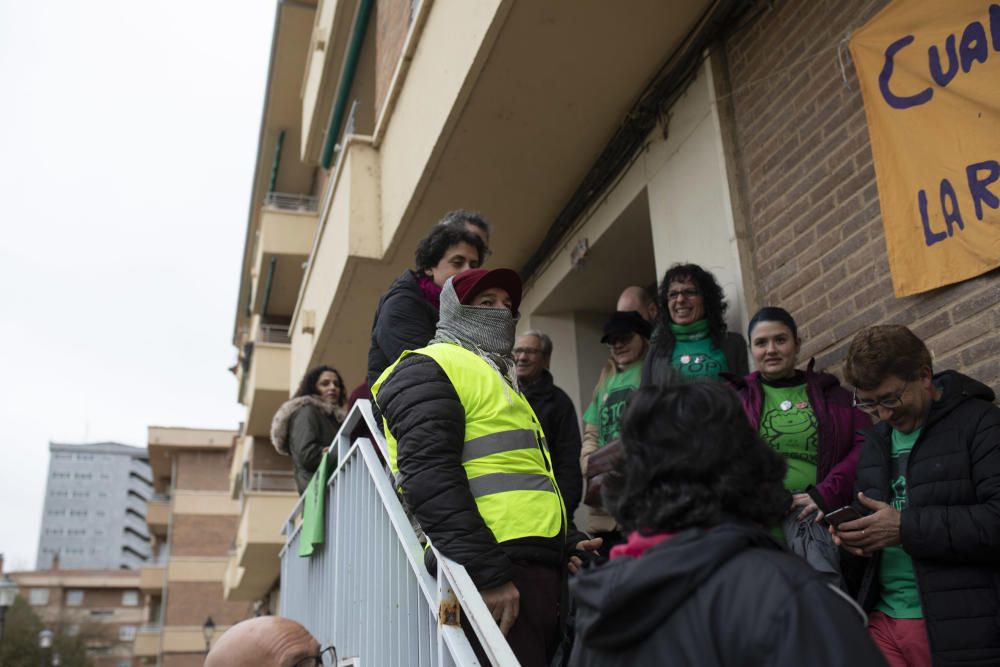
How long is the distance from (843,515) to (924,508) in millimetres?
256

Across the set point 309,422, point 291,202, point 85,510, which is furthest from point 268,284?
point 85,510

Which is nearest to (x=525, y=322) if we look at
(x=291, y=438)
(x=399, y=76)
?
(x=399, y=76)

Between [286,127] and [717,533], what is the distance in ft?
58.2

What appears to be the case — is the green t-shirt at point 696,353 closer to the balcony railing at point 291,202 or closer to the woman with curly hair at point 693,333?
the woman with curly hair at point 693,333

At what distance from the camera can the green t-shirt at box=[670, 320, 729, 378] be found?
4.62 metres

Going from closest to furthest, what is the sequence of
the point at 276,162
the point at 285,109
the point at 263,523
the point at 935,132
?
the point at 935,132 < the point at 263,523 < the point at 285,109 < the point at 276,162

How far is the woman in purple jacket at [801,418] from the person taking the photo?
11.4 feet

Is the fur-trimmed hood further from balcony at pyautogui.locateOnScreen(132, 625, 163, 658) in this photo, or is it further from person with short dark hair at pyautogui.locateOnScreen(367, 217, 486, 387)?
balcony at pyautogui.locateOnScreen(132, 625, 163, 658)

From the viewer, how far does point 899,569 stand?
10.4ft

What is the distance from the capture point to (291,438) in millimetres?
6117

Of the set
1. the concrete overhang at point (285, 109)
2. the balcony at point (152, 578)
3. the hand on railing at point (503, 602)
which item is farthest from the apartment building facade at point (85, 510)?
the hand on railing at point (503, 602)

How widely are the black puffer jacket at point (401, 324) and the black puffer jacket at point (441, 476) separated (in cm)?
74

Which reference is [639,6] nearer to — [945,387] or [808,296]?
[808,296]

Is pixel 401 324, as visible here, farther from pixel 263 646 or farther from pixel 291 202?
pixel 291 202
